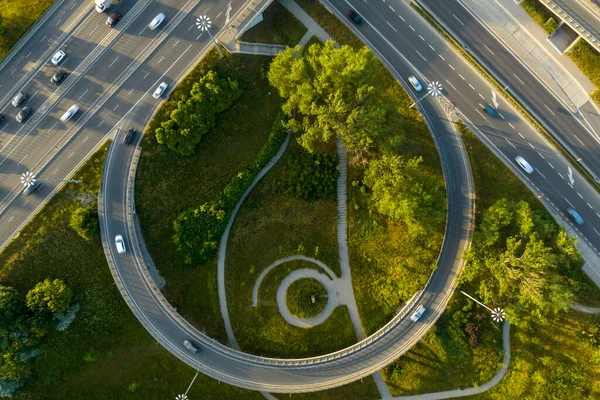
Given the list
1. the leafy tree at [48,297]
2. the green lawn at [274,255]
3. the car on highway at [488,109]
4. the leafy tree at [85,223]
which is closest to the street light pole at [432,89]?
the car on highway at [488,109]

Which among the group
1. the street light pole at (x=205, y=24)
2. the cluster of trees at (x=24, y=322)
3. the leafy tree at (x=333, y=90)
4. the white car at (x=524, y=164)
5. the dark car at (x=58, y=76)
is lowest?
the cluster of trees at (x=24, y=322)

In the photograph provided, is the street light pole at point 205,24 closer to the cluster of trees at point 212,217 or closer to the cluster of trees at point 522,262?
the cluster of trees at point 212,217

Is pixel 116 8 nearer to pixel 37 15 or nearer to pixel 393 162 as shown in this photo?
pixel 37 15

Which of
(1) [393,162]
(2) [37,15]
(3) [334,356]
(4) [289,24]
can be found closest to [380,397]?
(3) [334,356]

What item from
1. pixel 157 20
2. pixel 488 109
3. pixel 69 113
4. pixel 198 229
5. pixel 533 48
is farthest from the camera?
pixel 533 48

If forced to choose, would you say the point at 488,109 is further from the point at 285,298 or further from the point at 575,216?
the point at 285,298

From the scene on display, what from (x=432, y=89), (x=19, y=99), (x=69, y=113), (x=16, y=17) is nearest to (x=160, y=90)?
(x=69, y=113)

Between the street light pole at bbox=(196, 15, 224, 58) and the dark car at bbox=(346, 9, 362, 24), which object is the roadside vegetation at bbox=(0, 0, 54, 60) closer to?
the street light pole at bbox=(196, 15, 224, 58)

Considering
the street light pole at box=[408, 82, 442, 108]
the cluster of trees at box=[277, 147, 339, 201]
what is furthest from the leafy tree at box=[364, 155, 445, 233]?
the street light pole at box=[408, 82, 442, 108]
